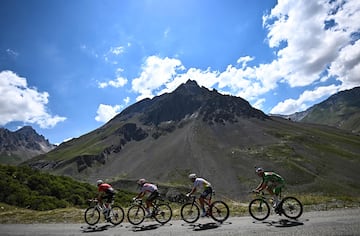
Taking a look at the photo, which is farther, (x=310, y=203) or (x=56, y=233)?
(x=310, y=203)

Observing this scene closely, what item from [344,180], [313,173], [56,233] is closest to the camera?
[56,233]

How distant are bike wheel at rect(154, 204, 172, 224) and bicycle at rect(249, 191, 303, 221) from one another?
4.82 m

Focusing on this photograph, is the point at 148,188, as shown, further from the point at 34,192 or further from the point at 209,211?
the point at 34,192

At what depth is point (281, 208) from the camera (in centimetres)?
1642

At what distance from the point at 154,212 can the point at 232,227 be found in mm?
5230

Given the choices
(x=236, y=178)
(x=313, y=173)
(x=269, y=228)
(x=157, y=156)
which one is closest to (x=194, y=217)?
(x=269, y=228)

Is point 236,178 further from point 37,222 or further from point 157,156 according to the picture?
point 37,222

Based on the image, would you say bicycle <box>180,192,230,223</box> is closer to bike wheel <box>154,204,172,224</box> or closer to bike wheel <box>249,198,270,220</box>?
bike wheel <box>154,204,172,224</box>

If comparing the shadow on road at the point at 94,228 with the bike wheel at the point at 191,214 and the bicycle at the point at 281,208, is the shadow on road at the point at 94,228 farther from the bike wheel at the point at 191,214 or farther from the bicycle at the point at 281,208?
the bicycle at the point at 281,208

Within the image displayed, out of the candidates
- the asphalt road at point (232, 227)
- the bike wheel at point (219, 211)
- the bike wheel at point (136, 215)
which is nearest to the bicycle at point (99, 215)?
the asphalt road at point (232, 227)

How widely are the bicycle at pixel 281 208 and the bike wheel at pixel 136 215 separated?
656 centimetres

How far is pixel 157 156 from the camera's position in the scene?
195 meters

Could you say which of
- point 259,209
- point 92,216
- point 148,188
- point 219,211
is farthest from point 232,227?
point 92,216

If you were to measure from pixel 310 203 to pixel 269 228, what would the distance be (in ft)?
30.2
